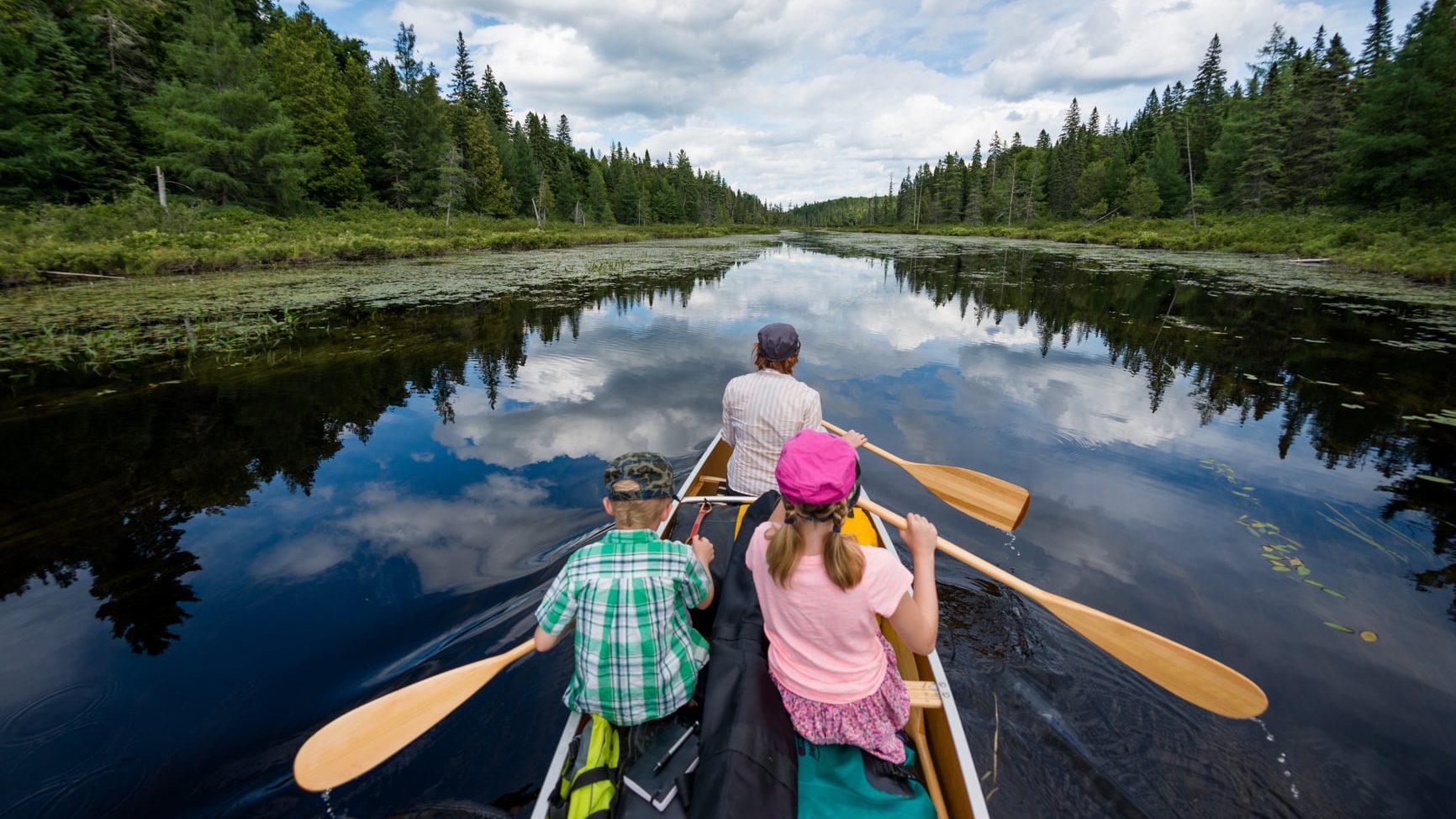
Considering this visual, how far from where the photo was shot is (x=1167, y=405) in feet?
22.1

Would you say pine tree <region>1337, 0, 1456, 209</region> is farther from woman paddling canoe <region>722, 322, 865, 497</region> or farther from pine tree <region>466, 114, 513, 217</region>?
pine tree <region>466, 114, 513, 217</region>

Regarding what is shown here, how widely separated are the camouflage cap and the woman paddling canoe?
1.32m

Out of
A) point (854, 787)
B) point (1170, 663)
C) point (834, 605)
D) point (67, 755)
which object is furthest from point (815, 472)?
point (67, 755)

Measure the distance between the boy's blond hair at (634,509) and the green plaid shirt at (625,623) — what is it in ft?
0.15

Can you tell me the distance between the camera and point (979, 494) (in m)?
3.88

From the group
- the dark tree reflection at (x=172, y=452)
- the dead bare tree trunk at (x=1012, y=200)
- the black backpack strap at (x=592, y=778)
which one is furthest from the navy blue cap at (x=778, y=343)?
the dead bare tree trunk at (x=1012, y=200)

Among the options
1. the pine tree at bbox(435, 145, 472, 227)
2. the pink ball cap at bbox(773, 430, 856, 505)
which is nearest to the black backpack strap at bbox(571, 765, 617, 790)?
the pink ball cap at bbox(773, 430, 856, 505)

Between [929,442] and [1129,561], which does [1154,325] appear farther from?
[1129,561]

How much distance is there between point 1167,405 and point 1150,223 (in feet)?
156

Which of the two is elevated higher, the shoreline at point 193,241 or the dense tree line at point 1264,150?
the dense tree line at point 1264,150

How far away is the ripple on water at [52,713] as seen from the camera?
242 cm

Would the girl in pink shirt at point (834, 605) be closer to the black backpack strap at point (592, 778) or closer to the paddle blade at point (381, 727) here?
the black backpack strap at point (592, 778)

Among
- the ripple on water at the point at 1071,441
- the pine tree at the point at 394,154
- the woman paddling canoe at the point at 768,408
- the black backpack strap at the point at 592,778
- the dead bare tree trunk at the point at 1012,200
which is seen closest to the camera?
the black backpack strap at the point at 592,778

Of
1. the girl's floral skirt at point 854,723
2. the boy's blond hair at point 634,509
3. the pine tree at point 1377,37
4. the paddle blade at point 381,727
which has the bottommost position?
the paddle blade at point 381,727
